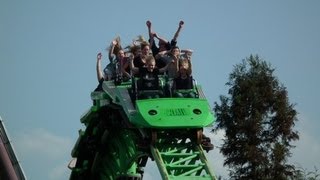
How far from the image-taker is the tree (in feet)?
98.1

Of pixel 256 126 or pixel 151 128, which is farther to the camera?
pixel 256 126

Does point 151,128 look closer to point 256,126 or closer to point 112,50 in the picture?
point 112,50

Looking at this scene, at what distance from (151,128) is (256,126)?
15.4 m

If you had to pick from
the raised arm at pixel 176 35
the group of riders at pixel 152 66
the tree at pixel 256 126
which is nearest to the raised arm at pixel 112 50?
the group of riders at pixel 152 66

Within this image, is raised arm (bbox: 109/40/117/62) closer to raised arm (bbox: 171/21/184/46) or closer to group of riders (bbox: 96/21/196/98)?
group of riders (bbox: 96/21/196/98)

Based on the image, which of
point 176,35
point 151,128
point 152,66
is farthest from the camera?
point 176,35

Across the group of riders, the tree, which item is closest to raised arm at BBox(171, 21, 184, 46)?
the group of riders

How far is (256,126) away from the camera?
100ft

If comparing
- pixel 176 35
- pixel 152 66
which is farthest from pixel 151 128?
pixel 176 35

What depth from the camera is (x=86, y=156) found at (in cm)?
1934

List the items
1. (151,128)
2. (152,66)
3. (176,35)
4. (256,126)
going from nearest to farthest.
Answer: (151,128), (152,66), (176,35), (256,126)

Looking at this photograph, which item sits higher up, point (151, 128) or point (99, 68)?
point (99, 68)

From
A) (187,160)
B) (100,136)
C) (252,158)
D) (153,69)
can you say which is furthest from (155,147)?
(252,158)

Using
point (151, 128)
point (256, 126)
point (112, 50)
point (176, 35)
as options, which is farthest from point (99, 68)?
point (256, 126)
